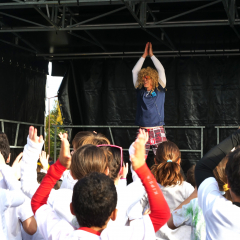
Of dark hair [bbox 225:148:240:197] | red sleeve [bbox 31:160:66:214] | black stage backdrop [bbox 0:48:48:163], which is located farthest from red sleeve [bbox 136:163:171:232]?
black stage backdrop [bbox 0:48:48:163]

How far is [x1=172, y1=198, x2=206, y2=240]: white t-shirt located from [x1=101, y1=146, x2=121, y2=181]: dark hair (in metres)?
0.39

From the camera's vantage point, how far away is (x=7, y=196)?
5.49 ft

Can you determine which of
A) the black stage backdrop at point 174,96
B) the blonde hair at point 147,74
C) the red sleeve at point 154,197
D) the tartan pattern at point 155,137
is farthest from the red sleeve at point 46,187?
the black stage backdrop at point 174,96

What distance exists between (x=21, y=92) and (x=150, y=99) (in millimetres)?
2398

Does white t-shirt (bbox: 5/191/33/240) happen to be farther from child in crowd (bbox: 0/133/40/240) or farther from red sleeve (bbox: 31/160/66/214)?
red sleeve (bbox: 31/160/66/214)

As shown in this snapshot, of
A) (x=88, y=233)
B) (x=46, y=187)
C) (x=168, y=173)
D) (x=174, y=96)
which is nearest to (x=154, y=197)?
(x=88, y=233)

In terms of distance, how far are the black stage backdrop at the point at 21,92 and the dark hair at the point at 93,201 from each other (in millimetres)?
4839

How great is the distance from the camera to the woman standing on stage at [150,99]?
205 inches

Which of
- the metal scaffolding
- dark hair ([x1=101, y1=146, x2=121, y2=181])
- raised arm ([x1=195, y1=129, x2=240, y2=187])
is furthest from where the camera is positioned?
the metal scaffolding

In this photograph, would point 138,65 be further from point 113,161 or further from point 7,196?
point 7,196

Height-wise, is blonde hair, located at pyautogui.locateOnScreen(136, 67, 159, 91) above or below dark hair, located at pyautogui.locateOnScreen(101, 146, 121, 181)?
above

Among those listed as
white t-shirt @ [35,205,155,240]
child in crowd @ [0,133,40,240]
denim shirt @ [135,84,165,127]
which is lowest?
child in crowd @ [0,133,40,240]

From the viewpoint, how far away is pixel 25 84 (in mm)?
6426

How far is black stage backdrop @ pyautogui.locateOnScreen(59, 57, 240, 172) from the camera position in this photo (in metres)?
6.29
